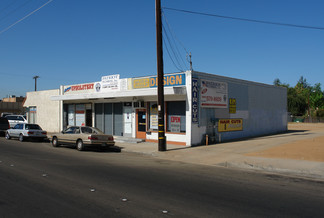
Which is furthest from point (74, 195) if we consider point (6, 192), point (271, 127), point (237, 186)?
point (271, 127)

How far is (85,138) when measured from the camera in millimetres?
16484

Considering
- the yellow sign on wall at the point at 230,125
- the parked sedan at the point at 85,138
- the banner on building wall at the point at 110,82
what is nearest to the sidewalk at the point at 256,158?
the parked sedan at the point at 85,138

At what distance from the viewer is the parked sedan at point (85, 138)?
16.3 m

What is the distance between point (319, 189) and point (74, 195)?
6.65m

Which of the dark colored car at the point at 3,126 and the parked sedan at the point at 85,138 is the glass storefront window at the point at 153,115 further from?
the dark colored car at the point at 3,126

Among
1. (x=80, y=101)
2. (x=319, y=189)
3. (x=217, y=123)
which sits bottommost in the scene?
(x=319, y=189)

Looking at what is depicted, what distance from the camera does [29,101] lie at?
34594mm

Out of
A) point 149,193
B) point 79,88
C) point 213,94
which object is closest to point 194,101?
point 213,94

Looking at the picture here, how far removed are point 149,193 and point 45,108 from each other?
91.3ft

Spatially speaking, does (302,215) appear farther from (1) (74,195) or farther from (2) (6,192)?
(2) (6,192)

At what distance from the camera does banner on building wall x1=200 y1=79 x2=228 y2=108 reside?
1897 centimetres

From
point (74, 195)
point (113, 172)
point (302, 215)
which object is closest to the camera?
point (302, 215)

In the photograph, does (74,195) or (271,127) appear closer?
→ (74,195)

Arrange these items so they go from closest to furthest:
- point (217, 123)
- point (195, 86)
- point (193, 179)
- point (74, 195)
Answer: point (74, 195) < point (193, 179) < point (195, 86) < point (217, 123)
